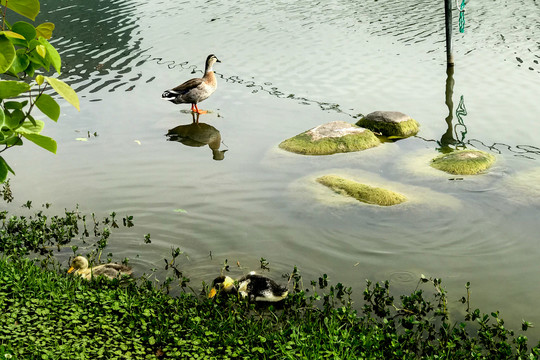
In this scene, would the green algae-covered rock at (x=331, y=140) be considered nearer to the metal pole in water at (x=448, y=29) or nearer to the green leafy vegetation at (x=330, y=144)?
the green leafy vegetation at (x=330, y=144)

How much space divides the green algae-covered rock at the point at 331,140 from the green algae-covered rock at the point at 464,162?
5.88 ft

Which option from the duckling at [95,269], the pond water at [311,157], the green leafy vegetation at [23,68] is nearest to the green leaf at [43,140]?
the green leafy vegetation at [23,68]

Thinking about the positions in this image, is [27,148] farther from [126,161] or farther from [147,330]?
[147,330]

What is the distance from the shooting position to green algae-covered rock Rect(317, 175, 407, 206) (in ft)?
36.2

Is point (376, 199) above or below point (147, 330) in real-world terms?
above

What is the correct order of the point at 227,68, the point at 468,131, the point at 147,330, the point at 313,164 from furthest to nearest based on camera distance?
the point at 227,68 < the point at 468,131 < the point at 313,164 < the point at 147,330

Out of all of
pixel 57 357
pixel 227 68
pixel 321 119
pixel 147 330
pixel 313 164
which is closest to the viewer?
pixel 57 357

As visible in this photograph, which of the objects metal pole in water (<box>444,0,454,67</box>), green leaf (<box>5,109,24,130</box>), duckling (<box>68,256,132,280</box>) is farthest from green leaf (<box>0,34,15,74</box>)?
metal pole in water (<box>444,0,454,67</box>)

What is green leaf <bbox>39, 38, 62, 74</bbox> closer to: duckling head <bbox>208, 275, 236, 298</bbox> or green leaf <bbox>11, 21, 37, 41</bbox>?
green leaf <bbox>11, 21, 37, 41</bbox>

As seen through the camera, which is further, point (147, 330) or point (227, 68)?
point (227, 68)

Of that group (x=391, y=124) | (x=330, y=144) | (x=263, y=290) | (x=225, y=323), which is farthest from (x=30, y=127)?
(x=391, y=124)

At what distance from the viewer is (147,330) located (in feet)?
23.5

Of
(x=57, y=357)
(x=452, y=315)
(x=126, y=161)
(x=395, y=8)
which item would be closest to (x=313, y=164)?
(x=126, y=161)

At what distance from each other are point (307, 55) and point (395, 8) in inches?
335
